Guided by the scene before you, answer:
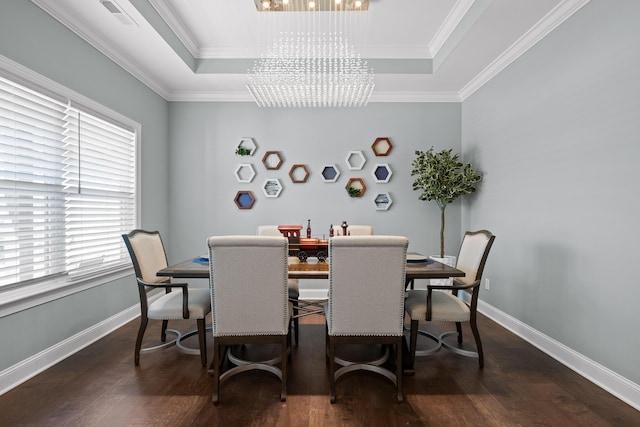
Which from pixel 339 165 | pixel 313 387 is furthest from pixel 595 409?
pixel 339 165

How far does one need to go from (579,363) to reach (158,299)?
3.15 meters

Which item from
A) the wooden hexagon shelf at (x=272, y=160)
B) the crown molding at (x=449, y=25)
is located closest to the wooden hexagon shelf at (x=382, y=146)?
the crown molding at (x=449, y=25)

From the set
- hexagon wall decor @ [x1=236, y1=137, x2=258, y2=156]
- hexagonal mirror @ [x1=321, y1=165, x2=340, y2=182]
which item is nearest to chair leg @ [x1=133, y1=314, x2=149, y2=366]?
hexagon wall decor @ [x1=236, y1=137, x2=258, y2=156]

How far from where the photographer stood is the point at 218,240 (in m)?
1.89

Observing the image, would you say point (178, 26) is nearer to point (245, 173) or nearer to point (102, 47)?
point (102, 47)

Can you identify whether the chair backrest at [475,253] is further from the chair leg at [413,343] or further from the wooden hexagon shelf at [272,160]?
the wooden hexagon shelf at [272,160]

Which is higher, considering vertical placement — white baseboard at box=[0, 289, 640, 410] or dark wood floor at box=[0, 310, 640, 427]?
white baseboard at box=[0, 289, 640, 410]

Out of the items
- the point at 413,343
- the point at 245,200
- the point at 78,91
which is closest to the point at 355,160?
the point at 245,200

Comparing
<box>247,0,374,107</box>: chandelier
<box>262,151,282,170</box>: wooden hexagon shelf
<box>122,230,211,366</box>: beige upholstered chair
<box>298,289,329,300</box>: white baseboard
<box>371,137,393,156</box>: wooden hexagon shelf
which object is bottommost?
<box>298,289,329,300</box>: white baseboard

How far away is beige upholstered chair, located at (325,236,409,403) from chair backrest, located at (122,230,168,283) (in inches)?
60.7

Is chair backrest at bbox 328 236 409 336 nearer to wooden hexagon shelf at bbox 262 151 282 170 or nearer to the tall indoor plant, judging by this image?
the tall indoor plant

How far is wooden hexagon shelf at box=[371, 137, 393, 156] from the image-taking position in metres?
4.37

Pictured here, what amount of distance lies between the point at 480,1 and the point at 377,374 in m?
2.95

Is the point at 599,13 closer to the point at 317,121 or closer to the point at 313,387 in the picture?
the point at 317,121
